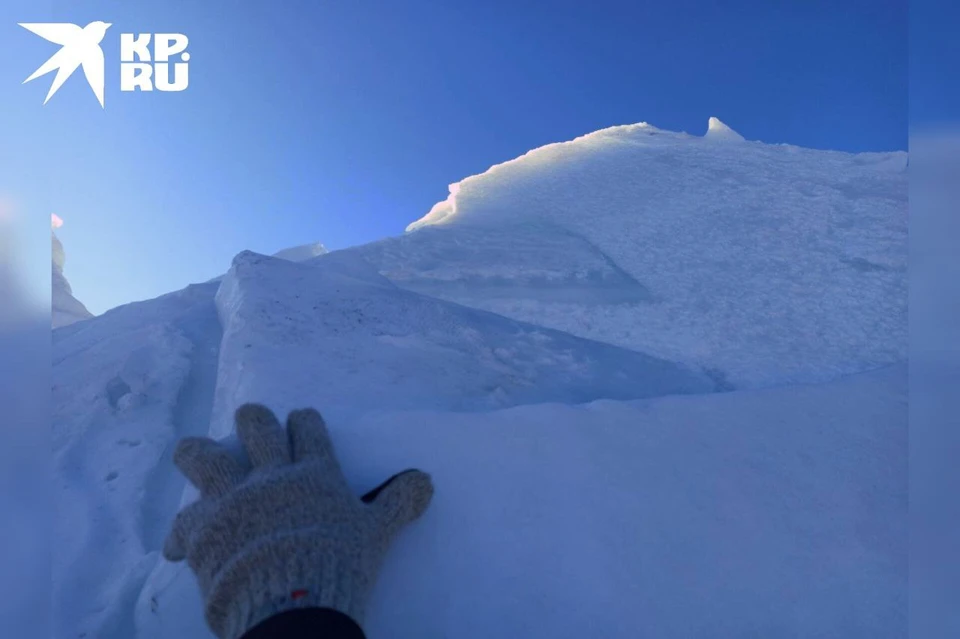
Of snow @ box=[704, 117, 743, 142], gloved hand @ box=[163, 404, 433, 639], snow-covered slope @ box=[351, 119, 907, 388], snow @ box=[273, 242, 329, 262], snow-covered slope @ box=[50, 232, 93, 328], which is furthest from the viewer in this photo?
snow @ box=[273, 242, 329, 262]

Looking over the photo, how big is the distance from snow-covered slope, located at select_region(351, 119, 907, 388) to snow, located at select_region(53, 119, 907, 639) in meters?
0.03

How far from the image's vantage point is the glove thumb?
165cm

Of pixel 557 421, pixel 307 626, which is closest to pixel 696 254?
pixel 557 421

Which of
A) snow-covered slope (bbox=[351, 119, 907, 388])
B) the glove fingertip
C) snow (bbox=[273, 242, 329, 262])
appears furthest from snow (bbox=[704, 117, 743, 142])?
the glove fingertip

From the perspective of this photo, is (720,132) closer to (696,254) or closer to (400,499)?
(696,254)

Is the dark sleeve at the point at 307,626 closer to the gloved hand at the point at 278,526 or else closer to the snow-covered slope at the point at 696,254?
the gloved hand at the point at 278,526

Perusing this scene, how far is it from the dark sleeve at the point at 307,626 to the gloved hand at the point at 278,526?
0.05 meters

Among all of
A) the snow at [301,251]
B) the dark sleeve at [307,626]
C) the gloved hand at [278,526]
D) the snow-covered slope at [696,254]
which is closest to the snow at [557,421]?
the snow-covered slope at [696,254]

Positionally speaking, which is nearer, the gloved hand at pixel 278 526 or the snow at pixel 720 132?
the gloved hand at pixel 278 526

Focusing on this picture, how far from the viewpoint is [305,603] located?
134 cm

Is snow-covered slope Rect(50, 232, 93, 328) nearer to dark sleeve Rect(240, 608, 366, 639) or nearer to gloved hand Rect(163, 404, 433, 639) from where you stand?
gloved hand Rect(163, 404, 433, 639)

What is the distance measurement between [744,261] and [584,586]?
371cm

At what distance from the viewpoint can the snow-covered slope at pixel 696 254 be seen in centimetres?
382

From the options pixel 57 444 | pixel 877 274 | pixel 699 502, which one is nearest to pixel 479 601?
pixel 699 502
